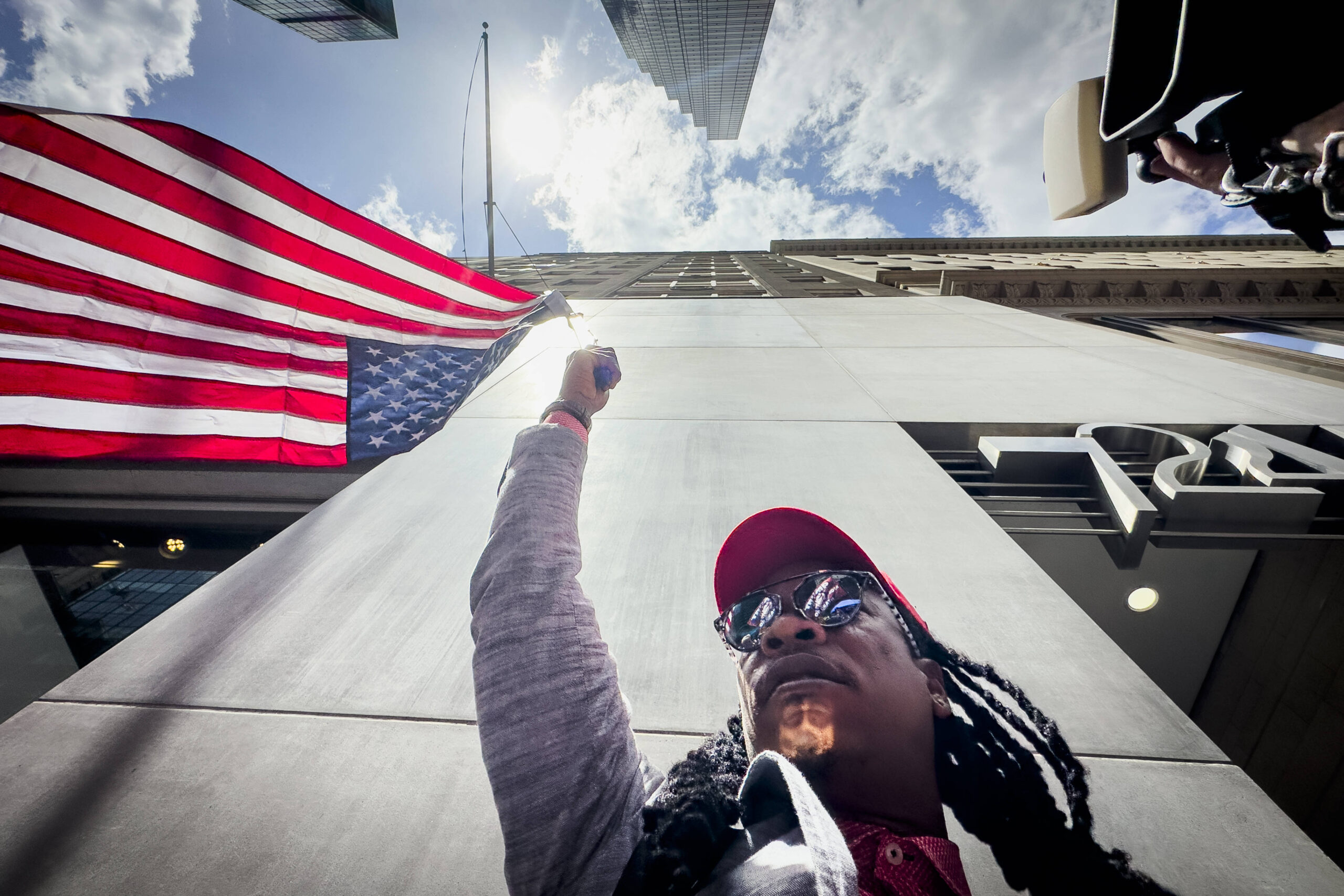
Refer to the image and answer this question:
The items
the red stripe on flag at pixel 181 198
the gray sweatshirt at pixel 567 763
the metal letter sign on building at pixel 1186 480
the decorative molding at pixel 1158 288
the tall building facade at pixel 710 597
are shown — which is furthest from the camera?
the decorative molding at pixel 1158 288

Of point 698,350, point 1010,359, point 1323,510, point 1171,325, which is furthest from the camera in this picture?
point 1171,325

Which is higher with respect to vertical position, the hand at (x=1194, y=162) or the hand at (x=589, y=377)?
the hand at (x=1194, y=162)

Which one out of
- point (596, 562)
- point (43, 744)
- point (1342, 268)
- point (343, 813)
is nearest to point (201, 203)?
point (43, 744)

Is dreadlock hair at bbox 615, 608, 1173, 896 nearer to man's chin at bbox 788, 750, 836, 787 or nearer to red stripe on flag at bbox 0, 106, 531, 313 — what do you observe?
man's chin at bbox 788, 750, 836, 787

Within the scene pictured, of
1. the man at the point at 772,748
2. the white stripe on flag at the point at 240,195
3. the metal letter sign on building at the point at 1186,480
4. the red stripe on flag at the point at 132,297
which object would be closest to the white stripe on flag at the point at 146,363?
the red stripe on flag at the point at 132,297

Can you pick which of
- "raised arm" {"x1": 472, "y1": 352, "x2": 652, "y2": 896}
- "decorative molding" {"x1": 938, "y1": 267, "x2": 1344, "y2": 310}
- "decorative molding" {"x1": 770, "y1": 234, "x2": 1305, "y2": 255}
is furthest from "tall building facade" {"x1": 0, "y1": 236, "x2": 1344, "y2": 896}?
"decorative molding" {"x1": 770, "y1": 234, "x2": 1305, "y2": 255}

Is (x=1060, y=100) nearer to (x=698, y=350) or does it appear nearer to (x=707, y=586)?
(x=707, y=586)

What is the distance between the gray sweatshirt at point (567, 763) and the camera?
104 cm

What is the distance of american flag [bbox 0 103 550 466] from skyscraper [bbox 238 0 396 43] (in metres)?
47.5

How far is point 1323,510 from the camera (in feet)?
11.3

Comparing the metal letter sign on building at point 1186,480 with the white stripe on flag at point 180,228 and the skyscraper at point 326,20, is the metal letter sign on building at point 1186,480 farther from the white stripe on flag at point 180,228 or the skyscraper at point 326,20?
the skyscraper at point 326,20

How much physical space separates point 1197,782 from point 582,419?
2581 mm

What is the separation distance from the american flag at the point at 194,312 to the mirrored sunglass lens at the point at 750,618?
244cm

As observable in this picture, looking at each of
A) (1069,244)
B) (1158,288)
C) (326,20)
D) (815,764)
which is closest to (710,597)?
(815,764)
